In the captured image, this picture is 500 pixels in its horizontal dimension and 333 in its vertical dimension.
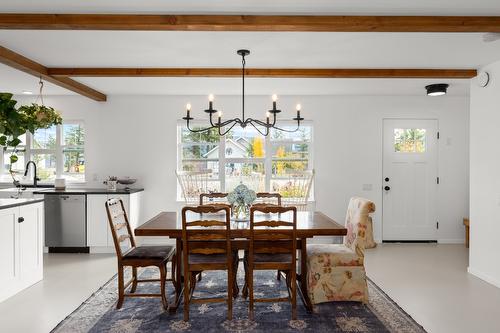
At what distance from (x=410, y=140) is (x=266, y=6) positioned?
433 centimetres

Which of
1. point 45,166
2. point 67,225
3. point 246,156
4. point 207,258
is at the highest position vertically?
point 246,156

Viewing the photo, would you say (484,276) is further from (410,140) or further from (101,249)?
(101,249)

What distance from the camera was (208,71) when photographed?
175 inches

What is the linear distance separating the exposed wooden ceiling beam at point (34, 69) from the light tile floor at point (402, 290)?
7.69 feet

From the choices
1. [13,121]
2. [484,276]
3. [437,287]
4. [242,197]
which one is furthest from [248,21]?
[484,276]

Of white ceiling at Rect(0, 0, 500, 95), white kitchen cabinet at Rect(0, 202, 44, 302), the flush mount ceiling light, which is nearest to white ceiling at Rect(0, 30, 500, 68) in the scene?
white ceiling at Rect(0, 0, 500, 95)

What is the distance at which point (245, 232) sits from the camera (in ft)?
10.1

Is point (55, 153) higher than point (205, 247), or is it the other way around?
point (55, 153)

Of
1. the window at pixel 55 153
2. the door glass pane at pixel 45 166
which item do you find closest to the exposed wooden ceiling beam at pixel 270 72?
the window at pixel 55 153

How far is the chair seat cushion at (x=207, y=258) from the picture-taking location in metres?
3.07

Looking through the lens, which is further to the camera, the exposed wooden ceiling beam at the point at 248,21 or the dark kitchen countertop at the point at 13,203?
the dark kitchen countertop at the point at 13,203

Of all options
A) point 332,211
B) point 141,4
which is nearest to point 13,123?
point 141,4

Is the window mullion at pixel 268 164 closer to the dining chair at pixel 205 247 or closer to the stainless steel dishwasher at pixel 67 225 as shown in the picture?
the stainless steel dishwasher at pixel 67 225

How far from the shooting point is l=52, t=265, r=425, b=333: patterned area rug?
288 centimetres
